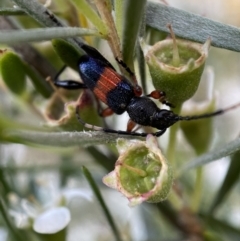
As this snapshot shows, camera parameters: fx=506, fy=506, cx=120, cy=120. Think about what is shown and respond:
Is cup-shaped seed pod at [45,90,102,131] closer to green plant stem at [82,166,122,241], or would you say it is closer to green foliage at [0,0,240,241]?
green foliage at [0,0,240,241]

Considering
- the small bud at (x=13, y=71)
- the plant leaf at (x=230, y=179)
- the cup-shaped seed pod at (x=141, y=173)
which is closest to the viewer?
the cup-shaped seed pod at (x=141, y=173)

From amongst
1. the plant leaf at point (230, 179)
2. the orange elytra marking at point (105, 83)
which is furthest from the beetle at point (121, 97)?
the plant leaf at point (230, 179)

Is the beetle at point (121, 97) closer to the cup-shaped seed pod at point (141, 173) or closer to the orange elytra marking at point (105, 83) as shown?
the orange elytra marking at point (105, 83)

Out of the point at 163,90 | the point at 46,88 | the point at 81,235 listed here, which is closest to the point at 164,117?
the point at 163,90

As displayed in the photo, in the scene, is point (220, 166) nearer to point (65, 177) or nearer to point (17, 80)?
point (65, 177)

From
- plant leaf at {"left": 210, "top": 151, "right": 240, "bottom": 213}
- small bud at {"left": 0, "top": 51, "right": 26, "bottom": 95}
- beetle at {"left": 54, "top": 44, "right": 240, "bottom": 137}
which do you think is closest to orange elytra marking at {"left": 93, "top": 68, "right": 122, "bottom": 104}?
beetle at {"left": 54, "top": 44, "right": 240, "bottom": 137}

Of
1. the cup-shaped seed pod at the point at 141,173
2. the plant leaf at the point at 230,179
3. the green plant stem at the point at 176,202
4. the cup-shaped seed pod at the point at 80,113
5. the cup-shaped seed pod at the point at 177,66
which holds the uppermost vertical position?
the cup-shaped seed pod at the point at 177,66
